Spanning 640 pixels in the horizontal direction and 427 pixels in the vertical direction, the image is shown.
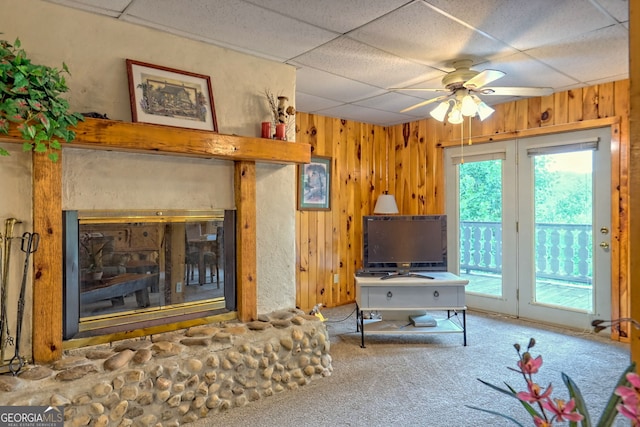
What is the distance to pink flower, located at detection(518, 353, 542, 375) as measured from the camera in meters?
0.88

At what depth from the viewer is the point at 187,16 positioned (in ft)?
7.57

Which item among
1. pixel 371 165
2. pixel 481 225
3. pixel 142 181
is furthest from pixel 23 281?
pixel 481 225

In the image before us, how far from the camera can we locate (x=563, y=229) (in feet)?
12.7

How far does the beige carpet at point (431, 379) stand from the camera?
2.32 m

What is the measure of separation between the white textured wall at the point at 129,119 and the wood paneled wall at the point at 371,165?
4.79ft

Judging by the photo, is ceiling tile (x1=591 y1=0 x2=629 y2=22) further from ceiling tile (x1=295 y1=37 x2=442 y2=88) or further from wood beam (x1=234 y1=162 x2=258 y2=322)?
wood beam (x1=234 y1=162 x2=258 y2=322)

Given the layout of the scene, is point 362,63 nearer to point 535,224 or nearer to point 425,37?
point 425,37

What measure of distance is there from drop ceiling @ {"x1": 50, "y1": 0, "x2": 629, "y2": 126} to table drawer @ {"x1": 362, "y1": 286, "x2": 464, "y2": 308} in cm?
181

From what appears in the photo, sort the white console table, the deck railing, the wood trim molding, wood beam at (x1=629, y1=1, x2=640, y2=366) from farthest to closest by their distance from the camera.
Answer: the deck railing → the wood trim molding → the white console table → wood beam at (x1=629, y1=1, x2=640, y2=366)

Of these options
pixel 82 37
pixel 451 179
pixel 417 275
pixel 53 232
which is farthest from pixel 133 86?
pixel 451 179

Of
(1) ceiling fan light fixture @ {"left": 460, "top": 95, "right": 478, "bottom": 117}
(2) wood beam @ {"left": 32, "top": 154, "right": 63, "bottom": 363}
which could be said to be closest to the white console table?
(1) ceiling fan light fixture @ {"left": 460, "top": 95, "right": 478, "bottom": 117}

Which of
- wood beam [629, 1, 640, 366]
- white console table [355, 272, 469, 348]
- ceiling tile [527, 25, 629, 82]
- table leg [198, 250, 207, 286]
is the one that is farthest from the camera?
white console table [355, 272, 469, 348]

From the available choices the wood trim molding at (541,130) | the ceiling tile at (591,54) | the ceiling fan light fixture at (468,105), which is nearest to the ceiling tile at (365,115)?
the wood trim molding at (541,130)

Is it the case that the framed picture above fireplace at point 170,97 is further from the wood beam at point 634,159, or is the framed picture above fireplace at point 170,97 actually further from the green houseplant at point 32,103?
the wood beam at point 634,159
